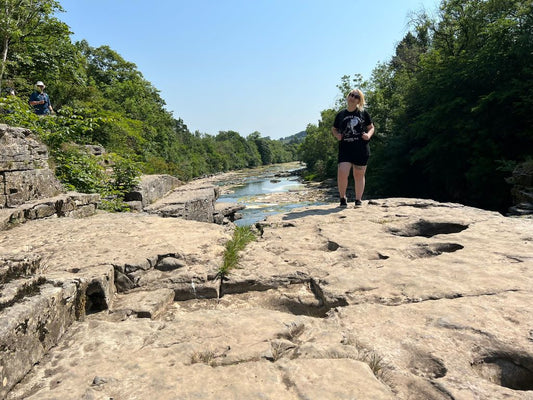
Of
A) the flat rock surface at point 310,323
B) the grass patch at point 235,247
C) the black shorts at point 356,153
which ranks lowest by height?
the flat rock surface at point 310,323

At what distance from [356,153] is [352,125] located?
1.41 ft

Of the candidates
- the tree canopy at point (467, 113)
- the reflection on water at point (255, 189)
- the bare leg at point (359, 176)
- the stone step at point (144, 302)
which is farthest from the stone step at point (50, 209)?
the reflection on water at point (255, 189)

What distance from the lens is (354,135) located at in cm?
473

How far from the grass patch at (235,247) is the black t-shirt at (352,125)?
7.04 ft

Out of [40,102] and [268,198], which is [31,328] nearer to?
[40,102]

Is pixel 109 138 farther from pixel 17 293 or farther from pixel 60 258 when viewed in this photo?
pixel 17 293

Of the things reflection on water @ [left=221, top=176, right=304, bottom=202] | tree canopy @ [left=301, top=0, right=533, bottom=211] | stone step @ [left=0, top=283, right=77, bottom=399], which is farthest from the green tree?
tree canopy @ [left=301, top=0, right=533, bottom=211]

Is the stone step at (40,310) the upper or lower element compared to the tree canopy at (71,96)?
lower

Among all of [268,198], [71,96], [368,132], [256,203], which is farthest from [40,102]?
[268,198]

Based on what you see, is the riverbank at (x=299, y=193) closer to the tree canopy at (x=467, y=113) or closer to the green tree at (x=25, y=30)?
the tree canopy at (x=467, y=113)

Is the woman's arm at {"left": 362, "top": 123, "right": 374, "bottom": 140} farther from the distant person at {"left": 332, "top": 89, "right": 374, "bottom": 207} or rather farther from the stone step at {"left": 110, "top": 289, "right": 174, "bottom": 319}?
the stone step at {"left": 110, "top": 289, "right": 174, "bottom": 319}

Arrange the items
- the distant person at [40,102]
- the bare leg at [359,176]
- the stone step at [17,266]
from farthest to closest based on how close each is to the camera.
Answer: the distant person at [40,102]
the bare leg at [359,176]
the stone step at [17,266]

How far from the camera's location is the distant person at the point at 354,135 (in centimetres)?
470

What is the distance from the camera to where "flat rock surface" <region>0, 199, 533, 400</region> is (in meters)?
1.29
